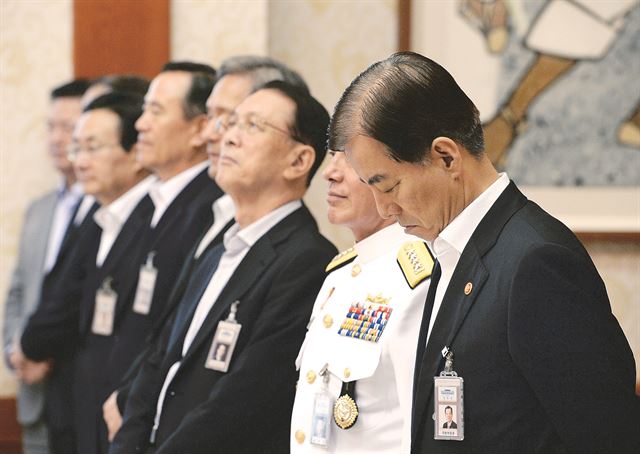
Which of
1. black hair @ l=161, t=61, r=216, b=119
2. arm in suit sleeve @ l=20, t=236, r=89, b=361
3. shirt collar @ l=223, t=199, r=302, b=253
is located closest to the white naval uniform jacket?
shirt collar @ l=223, t=199, r=302, b=253

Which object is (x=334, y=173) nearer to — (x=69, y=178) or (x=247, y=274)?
(x=247, y=274)

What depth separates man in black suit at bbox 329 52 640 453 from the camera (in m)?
1.92

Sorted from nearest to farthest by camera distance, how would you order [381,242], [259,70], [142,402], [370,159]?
[370,159] < [381,242] < [142,402] < [259,70]

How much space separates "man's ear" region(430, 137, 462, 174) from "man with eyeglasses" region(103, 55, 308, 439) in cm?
182

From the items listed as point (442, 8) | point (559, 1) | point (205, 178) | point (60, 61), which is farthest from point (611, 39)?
point (60, 61)

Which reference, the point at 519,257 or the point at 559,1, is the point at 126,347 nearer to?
the point at 559,1

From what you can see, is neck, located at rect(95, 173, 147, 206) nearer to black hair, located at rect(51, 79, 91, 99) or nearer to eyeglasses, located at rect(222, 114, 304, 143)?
black hair, located at rect(51, 79, 91, 99)

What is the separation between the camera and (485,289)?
2.03 metres

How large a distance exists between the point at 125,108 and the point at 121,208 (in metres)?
0.52

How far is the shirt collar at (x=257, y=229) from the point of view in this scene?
11.4 ft

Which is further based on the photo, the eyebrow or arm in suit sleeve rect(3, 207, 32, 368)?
arm in suit sleeve rect(3, 207, 32, 368)

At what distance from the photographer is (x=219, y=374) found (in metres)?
3.32

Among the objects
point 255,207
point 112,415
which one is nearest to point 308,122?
point 255,207

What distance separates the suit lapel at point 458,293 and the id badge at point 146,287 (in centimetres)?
220
